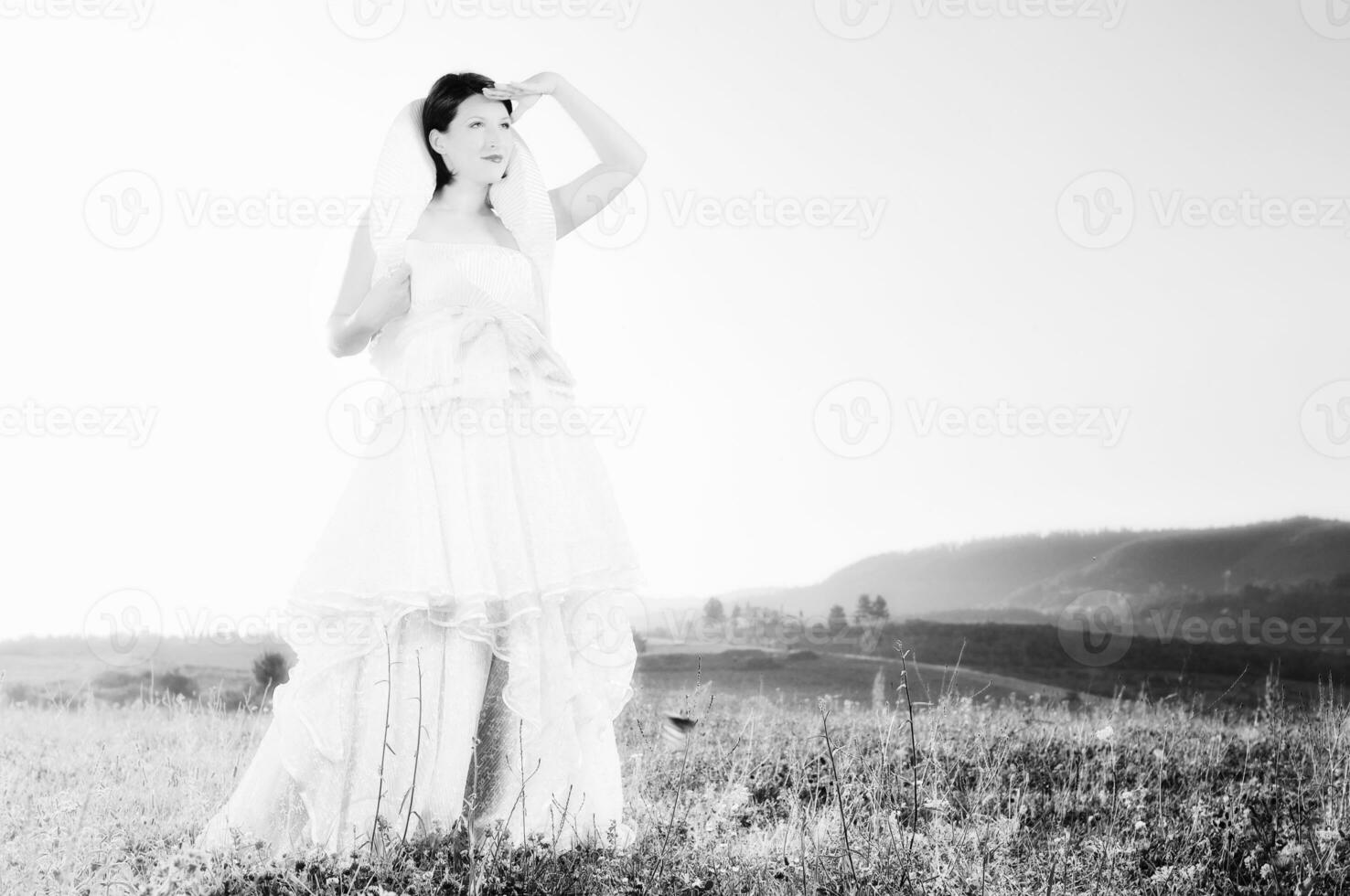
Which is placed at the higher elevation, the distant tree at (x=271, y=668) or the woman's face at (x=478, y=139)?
the woman's face at (x=478, y=139)

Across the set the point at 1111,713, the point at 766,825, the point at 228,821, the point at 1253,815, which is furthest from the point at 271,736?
the point at 1111,713

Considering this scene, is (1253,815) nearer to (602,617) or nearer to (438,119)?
(602,617)

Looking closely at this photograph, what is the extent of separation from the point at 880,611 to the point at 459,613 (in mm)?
9155

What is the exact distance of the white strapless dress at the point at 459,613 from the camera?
382cm

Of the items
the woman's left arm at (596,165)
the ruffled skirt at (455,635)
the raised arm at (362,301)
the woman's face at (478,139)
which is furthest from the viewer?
the woman's left arm at (596,165)

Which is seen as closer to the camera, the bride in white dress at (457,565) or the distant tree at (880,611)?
the bride in white dress at (457,565)

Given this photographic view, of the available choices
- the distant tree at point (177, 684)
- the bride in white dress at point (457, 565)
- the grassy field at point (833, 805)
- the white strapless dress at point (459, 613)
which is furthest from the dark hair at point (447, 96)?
the distant tree at point (177, 684)

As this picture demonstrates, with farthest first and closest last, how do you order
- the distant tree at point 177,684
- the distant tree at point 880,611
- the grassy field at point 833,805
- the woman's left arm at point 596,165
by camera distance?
the distant tree at point 880,611
the distant tree at point 177,684
the woman's left arm at point 596,165
the grassy field at point 833,805

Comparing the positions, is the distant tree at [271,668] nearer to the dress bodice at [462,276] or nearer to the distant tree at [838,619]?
the dress bodice at [462,276]

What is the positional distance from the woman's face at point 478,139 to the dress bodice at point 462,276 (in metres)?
0.37

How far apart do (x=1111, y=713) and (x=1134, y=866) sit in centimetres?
482

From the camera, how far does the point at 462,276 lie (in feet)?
13.9

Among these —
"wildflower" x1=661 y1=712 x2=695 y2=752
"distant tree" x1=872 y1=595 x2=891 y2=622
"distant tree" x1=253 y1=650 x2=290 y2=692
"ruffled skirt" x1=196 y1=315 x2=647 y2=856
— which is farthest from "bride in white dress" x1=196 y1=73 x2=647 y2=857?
"distant tree" x1=872 y1=595 x2=891 y2=622

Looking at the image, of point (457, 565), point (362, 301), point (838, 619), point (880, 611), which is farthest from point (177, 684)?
point (880, 611)
